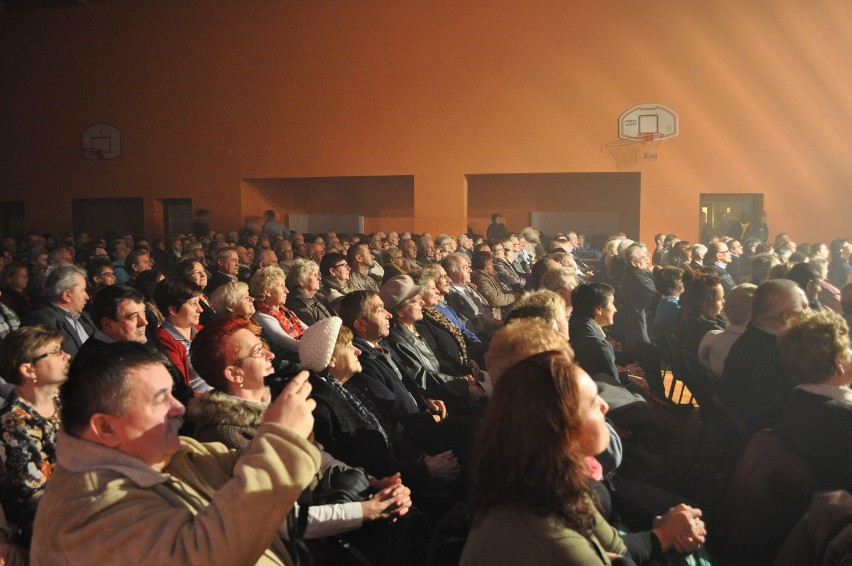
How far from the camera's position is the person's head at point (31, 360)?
2754 mm

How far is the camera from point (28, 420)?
2596mm

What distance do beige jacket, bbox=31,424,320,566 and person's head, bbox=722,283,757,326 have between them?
3314mm

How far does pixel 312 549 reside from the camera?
93.0 inches

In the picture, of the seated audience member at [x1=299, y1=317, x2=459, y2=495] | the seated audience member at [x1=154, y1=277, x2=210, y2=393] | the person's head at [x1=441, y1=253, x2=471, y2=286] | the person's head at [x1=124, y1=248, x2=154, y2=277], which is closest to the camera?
the seated audience member at [x1=299, y1=317, x2=459, y2=495]

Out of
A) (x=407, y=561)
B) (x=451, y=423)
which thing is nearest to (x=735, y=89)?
(x=451, y=423)

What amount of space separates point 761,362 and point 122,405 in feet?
9.77

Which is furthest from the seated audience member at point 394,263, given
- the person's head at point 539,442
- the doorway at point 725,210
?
the doorway at point 725,210

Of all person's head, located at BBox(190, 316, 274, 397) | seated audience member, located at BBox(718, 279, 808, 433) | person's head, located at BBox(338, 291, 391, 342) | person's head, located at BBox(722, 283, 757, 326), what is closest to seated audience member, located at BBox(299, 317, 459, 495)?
person's head, located at BBox(190, 316, 274, 397)

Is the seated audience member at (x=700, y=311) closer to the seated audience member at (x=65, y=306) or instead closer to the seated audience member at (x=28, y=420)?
the seated audience member at (x=28, y=420)

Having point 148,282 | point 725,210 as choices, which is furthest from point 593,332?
point 725,210

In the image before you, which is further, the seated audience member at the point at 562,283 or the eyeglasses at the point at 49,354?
the seated audience member at the point at 562,283

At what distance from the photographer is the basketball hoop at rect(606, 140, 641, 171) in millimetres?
14750

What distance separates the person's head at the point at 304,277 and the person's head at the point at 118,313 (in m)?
1.95

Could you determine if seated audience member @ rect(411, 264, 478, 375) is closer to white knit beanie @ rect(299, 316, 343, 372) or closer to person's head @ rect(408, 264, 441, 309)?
person's head @ rect(408, 264, 441, 309)
